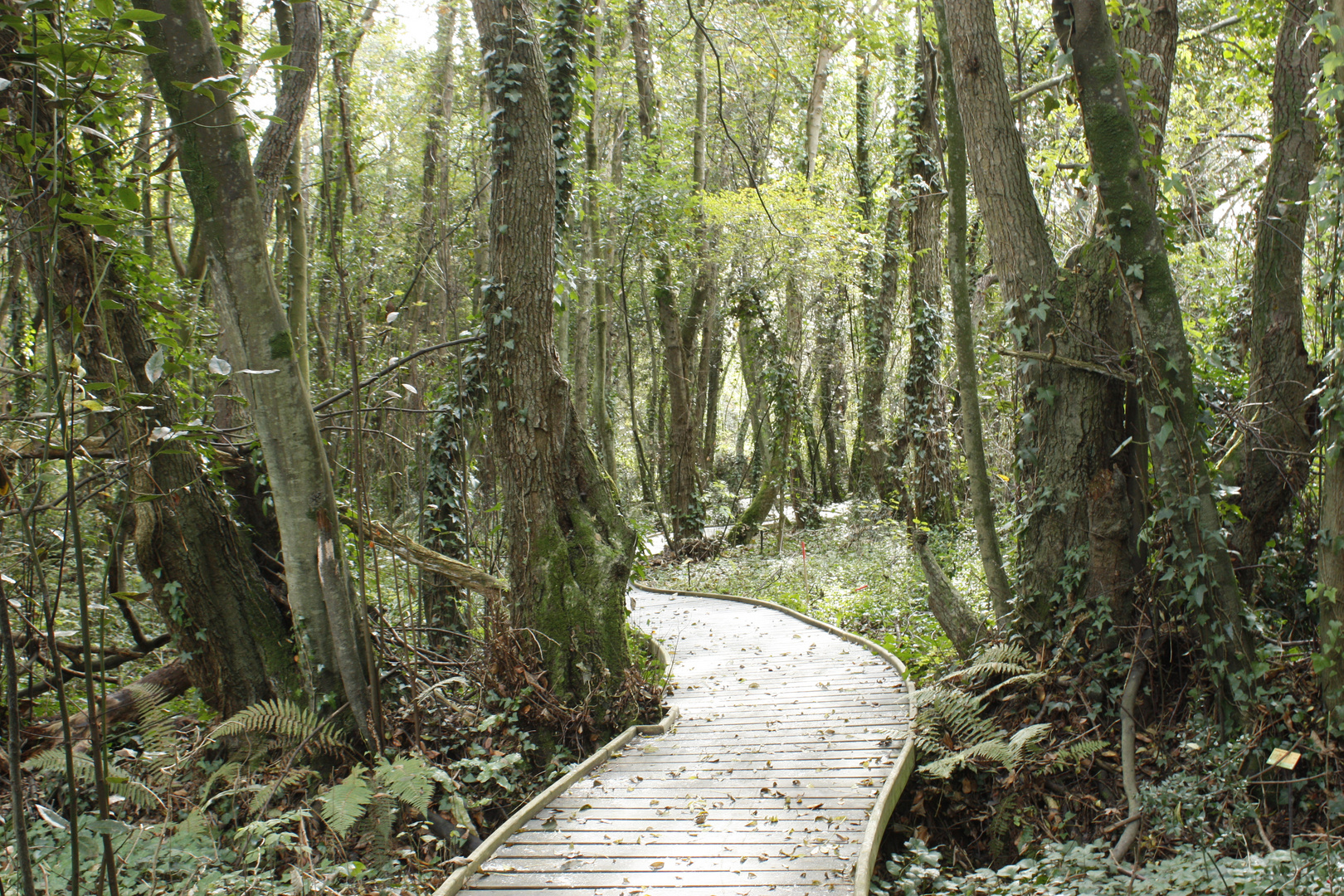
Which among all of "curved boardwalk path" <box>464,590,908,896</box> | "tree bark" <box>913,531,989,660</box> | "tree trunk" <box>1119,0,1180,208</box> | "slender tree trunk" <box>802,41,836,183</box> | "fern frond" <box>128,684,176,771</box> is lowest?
"curved boardwalk path" <box>464,590,908,896</box>

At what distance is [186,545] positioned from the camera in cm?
620

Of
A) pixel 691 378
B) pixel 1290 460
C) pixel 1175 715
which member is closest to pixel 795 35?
pixel 691 378

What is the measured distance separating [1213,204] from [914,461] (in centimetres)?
696

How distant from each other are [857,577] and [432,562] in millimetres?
8152

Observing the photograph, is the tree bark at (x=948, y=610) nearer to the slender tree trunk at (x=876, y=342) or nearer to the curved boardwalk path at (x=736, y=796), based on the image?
the curved boardwalk path at (x=736, y=796)

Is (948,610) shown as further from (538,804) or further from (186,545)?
(186,545)

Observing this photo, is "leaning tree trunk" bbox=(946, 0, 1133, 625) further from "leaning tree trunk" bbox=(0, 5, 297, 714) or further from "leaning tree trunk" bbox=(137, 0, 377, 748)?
"leaning tree trunk" bbox=(0, 5, 297, 714)

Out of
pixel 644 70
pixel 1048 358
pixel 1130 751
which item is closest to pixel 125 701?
pixel 1130 751

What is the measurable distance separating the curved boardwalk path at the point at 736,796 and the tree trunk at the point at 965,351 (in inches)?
54.9

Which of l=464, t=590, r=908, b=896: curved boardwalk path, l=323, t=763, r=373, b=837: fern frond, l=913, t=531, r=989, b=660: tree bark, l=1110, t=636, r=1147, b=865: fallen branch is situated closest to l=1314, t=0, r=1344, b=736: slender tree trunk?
l=1110, t=636, r=1147, b=865: fallen branch

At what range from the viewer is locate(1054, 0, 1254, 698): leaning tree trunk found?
5.05 meters

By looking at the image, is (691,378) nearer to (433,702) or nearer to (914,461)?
(914,461)

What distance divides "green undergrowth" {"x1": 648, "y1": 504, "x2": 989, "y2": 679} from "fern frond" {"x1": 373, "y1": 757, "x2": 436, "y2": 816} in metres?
4.97

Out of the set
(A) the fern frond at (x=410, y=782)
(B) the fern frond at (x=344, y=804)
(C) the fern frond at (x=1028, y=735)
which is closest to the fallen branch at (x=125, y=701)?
(A) the fern frond at (x=410, y=782)
